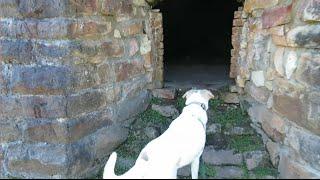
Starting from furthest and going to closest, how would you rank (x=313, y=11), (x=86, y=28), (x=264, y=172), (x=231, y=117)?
(x=231, y=117)
(x=264, y=172)
(x=86, y=28)
(x=313, y=11)

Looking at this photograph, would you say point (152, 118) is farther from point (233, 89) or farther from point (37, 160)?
point (37, 160)

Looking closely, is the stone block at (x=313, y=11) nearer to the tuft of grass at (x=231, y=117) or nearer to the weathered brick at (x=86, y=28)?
the tuft of grass at (x=231, y=117)

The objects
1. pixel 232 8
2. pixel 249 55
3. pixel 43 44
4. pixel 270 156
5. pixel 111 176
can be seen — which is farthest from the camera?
pixel 232 8

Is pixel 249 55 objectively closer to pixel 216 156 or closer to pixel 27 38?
pixel 216 156

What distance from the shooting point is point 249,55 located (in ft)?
11.9

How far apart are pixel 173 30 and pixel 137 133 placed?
3.10 metres

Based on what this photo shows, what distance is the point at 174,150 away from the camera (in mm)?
2512

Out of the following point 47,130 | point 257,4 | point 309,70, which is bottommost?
point 47,130

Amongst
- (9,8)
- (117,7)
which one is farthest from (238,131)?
(9,8)

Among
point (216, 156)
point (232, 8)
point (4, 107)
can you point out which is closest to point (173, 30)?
point (232, 8)

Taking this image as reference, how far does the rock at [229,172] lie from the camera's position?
3239 mm

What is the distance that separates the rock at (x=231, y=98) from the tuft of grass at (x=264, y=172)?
73cm

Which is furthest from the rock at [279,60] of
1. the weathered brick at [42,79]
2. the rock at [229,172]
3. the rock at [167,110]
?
the weathered brick at [42,79]

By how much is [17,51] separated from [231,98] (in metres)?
1.95
